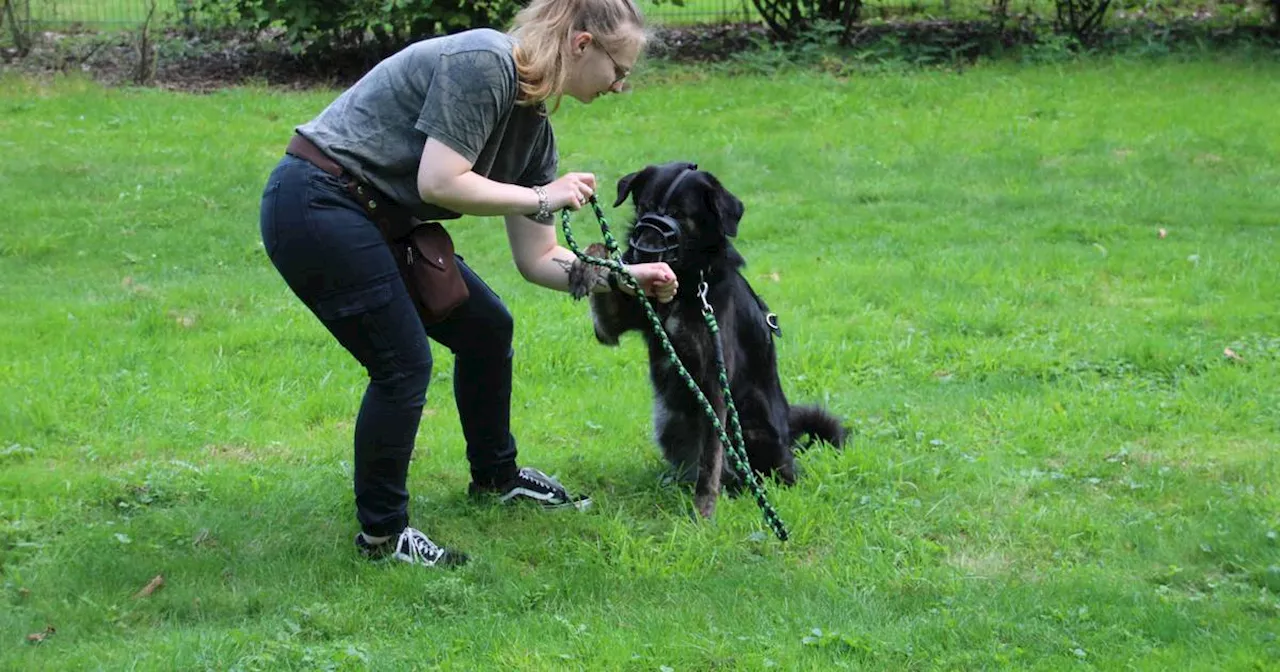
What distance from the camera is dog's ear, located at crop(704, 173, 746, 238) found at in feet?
15.7

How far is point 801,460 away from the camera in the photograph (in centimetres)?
548

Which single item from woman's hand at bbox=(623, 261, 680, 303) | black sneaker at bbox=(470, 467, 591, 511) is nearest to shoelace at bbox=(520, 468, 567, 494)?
black sneaker at bbox=(470, 467, 591, 511)

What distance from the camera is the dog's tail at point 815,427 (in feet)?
Result: 18.6

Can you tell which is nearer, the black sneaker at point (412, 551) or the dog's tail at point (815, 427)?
the black sneaker at point (412, 551)

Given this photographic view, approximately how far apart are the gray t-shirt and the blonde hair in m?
0.05

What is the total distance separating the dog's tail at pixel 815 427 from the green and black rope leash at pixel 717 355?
2.31 feet

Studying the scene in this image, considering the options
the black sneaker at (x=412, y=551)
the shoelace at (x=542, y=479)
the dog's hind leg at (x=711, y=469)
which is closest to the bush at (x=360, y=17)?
the shoelace at (x=542, y=479)

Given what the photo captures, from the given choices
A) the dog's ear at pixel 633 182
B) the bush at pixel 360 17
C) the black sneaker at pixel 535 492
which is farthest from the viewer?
the bush at pixel 360 17

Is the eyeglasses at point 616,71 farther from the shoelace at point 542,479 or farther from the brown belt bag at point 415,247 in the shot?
the shoelace at point 542,479

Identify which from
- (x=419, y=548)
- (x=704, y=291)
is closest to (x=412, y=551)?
(x=419, y=548)

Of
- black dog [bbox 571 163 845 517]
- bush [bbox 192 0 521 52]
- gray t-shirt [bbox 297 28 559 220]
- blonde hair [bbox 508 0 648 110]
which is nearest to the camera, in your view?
gray t-shirt [bbox 297 28 559 220]

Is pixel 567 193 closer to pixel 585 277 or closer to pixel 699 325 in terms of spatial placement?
pixel 585 277

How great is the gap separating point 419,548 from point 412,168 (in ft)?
4.41

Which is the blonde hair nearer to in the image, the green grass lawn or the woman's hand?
the woman's hand
